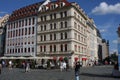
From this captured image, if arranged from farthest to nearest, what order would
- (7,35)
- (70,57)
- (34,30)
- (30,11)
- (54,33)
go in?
1. (7,35)
2. (30,11)
3. (34,30)
4. (54,33)
5. (70,57)

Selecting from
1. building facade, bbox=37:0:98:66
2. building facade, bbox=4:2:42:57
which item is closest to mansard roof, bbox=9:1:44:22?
building facade, bbox=4:2:42:57

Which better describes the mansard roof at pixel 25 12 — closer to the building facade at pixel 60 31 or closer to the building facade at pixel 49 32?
the building facade at pixel 49 32

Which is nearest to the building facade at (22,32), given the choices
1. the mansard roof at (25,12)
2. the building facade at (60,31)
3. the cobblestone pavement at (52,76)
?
the mansard roof at (25,12)

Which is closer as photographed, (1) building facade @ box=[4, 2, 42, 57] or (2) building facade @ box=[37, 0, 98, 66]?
(2) building facade @ box=[37, 0, 98, 66]

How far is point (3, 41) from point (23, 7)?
15051mm

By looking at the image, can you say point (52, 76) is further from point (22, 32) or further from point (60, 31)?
point (22, 32)

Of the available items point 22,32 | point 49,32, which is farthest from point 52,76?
point 22,32

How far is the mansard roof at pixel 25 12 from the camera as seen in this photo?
7194 centimetres

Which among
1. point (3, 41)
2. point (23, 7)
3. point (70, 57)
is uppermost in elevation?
point (23, 7)

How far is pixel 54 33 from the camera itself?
212 feet

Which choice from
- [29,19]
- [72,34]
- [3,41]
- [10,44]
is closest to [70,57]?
[72,34]

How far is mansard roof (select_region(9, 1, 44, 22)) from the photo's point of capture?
71.9 m

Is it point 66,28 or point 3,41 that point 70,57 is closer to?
point 66,28

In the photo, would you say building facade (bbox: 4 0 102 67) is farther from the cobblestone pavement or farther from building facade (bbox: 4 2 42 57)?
the cobblestone pavement
